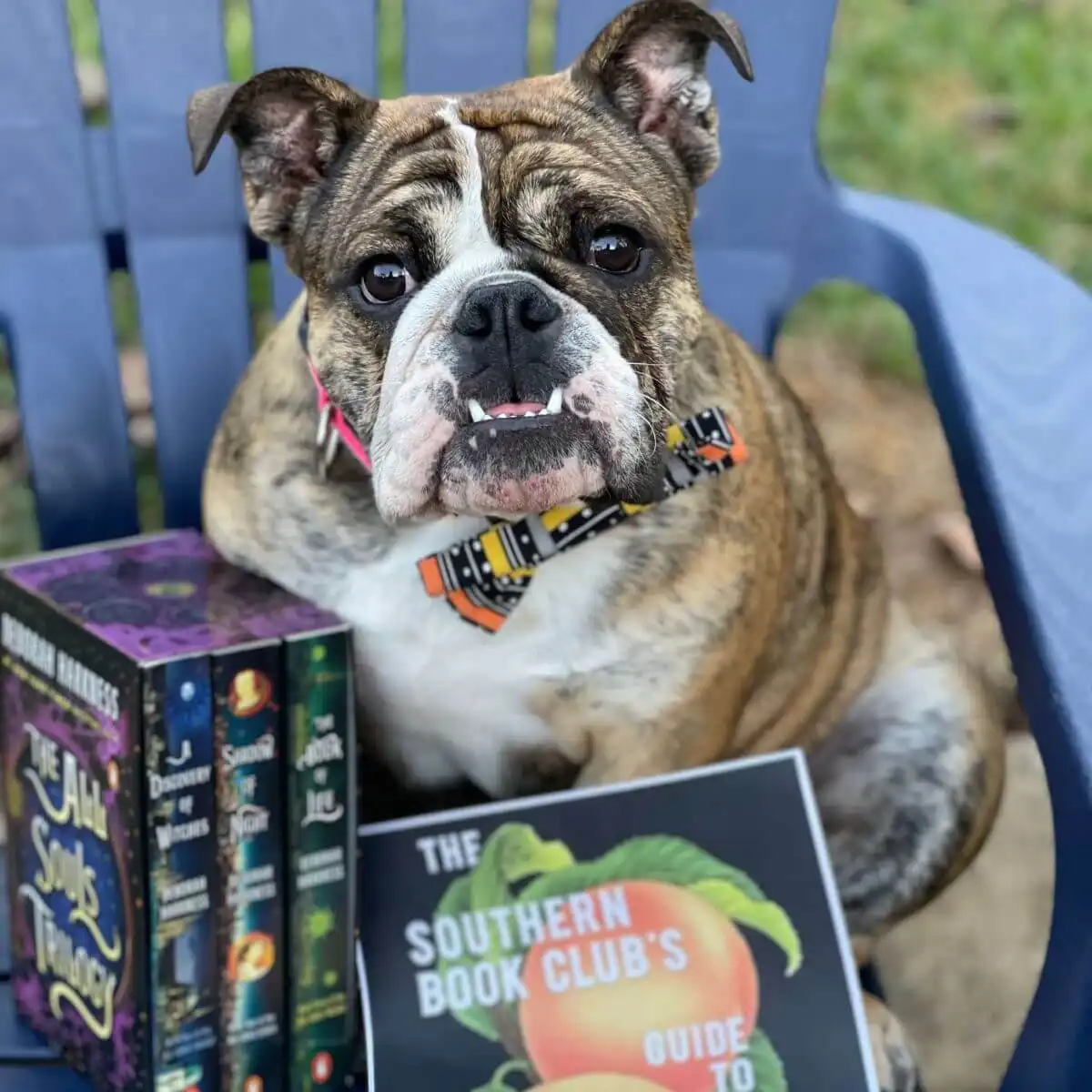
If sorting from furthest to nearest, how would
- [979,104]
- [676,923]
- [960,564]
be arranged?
[979,104], [960,564], [676,923]

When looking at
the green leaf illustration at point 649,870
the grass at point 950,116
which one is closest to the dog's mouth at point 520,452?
the green leaf illustration at point 649,870

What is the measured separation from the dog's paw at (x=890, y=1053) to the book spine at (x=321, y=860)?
52 cm

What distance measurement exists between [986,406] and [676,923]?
585mm

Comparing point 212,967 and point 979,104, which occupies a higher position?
point 979,104

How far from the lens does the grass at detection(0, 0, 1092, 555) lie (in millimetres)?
2732

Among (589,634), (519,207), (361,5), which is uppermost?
(361,5)

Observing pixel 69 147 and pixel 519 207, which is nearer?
pixel 519 207

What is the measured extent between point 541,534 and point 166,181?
62cm

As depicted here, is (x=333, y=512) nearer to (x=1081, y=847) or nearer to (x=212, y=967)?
(x=212, y=967)

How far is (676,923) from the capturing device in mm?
1413

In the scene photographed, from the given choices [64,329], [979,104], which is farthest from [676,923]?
[979,104]

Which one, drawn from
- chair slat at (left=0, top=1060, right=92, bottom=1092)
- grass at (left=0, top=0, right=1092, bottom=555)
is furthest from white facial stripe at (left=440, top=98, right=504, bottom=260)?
grass at (left=0, top=0, right=1092, bottom=555)

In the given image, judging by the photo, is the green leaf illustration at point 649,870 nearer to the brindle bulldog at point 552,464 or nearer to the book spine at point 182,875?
the brindle bulldog at point 552,464

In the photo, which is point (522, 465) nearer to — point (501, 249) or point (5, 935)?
point (501, 249)
